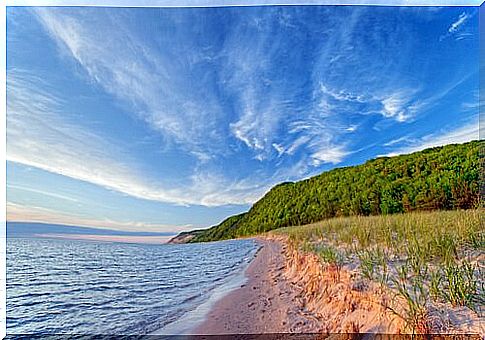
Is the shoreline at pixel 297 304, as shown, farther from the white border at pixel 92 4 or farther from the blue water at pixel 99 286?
the white border at pixel 92 4

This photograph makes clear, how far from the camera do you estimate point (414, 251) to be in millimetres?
2891

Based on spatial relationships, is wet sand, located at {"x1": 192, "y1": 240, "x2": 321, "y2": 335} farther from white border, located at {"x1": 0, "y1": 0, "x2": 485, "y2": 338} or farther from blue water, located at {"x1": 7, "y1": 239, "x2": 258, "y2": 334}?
white border, located at {"x1": 0, "y1": 0, "x2": 485, "y2": 338}

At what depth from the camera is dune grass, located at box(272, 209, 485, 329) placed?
8.34 feet

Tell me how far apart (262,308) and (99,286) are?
3.35 ft

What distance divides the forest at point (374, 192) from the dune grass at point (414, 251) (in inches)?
2.9

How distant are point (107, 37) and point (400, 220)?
2.24m

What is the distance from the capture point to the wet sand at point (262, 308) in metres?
2.75

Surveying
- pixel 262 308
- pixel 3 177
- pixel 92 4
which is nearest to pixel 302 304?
pixel 262 308

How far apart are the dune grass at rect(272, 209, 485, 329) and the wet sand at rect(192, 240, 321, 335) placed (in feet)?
0.93

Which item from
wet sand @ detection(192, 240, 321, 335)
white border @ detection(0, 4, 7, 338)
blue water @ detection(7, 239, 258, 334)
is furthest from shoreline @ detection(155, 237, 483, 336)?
white border @ detection(0, 4, 7, 338)

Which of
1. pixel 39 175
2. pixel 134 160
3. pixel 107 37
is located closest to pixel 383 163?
pixel 134 160

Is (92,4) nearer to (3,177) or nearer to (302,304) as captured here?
(3,177)

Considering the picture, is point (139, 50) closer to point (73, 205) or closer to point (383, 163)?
point (73, 205)

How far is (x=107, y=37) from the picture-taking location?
10.6 feet
